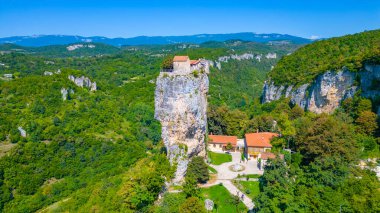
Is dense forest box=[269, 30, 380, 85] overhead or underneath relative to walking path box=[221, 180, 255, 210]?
overhead

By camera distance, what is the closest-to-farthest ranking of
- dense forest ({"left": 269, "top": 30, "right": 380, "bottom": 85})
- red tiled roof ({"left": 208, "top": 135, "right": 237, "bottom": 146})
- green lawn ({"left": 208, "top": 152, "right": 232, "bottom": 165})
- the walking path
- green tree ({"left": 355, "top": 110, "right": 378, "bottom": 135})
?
1. the walking path
2. green tree ({"left": 355, "top": 110, "right": 378, "bottom": 135})
3. green lawn ({"left": 208, "top": 152, "right": 232, "bottom": 165})
4. red tiled roof ({"left": 208, "top": 135, "right": 237, "bottom": 146})
5. dense forest ({"left": 269, "top": 30, "right": 380, "bottom": 85})

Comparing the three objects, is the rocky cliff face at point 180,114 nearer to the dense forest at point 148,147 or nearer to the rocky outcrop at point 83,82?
the dense forest at point 148,147

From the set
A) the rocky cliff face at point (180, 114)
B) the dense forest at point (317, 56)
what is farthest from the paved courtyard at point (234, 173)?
the dense forest at point (317, 56)

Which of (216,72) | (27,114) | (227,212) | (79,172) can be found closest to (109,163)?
(79,172)

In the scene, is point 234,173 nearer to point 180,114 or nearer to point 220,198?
point 220,198

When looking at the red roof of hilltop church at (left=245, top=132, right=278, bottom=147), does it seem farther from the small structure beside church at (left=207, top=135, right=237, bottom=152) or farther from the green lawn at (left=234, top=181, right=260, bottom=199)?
the green lawn at (left=234, top=181, right=260, bottom=199)

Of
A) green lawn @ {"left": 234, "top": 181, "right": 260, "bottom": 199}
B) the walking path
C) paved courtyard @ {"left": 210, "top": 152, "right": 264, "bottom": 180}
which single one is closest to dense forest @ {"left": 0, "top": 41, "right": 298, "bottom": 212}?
the walking path
